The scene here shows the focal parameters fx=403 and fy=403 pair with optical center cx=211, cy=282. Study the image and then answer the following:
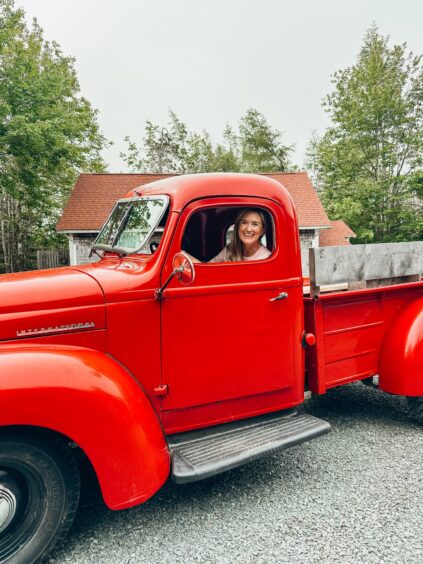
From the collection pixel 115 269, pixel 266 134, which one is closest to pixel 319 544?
pixel 115 269

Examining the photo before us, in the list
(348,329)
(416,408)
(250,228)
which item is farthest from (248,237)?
(416,408)

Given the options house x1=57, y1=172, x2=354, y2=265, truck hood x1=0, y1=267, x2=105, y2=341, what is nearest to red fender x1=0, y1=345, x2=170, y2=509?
truck hood x1=0, y1=267, x2=105, y2=341

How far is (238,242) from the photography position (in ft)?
9.18

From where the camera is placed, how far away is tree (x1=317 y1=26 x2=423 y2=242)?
20422 mm

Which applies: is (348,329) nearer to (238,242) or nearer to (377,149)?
(238,242)

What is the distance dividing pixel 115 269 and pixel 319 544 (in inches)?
75.0

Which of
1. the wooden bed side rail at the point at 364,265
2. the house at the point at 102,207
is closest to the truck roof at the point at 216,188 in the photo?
the wooden bed side rail at the point at 364,265

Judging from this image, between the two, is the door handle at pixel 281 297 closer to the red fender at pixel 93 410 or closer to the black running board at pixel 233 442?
the black running board at pixel 233 442

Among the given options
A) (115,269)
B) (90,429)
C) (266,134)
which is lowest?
(90,429)

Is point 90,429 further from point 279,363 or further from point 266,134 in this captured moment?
point 266,134

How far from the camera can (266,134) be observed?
34.7 meters

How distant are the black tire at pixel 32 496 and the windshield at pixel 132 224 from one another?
4.15 ft

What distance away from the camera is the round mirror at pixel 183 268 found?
2.15m

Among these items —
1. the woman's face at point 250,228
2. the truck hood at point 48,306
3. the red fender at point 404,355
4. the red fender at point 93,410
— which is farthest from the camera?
the red fender at point 404,355
